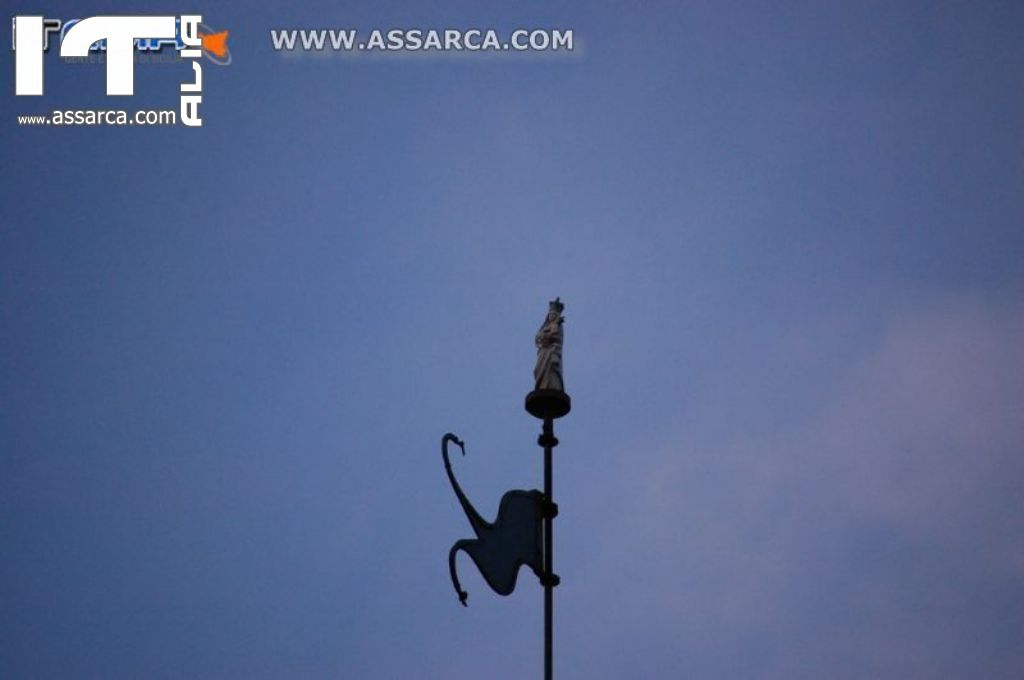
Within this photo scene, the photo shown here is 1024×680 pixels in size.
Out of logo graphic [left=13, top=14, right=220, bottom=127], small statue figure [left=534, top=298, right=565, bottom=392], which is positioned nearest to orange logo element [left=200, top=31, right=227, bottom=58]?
logo graphic [left=13, top=14, right=220, bottom=127]

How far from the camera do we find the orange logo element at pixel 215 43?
39500mm

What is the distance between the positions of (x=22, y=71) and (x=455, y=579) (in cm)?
3040

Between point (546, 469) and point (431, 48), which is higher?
point (431, 48)

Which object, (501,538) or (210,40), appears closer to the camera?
(501,538)

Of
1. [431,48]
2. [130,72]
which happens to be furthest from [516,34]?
[130,72]

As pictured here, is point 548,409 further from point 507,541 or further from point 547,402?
point 507,541

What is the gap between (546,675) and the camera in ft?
32.7

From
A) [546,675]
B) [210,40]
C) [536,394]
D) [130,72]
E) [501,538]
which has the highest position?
[210,40]

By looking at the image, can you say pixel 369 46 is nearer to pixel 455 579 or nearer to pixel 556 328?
pixel 556 328

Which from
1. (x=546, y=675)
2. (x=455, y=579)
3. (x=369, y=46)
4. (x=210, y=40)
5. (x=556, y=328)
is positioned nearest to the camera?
(x=546, y=675)

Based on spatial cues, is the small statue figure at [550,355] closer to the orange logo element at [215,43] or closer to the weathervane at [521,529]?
the weathervane at [521,529]

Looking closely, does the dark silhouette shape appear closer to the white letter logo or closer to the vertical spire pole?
the vertical spire pole

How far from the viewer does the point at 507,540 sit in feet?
37.3

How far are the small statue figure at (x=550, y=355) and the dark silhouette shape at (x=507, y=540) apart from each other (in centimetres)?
102
